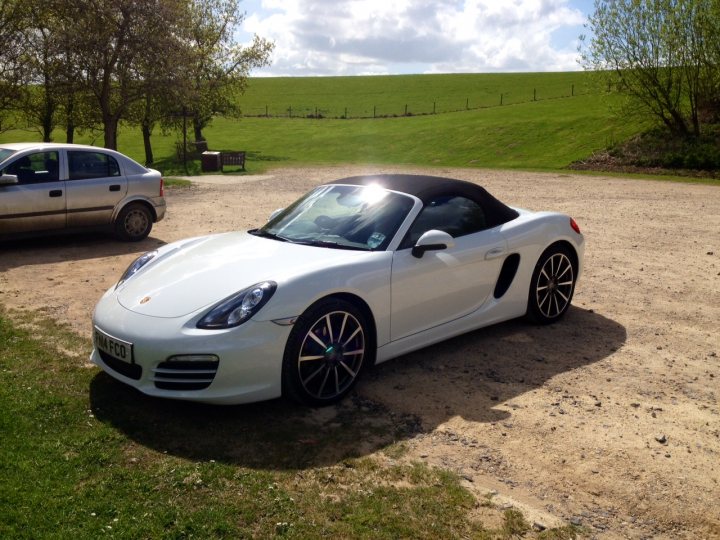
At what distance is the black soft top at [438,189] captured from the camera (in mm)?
5836

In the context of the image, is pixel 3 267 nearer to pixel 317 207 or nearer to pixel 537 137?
pixel 317 207

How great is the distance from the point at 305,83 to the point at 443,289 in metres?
99.8

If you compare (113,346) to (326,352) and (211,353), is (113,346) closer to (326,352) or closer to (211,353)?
(211,353)

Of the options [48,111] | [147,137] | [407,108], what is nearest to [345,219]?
[48,111]

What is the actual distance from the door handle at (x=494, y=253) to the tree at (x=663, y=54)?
2727 centimetres

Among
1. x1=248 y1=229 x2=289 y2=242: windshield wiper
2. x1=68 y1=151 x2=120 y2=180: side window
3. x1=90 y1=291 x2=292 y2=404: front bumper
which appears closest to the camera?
x1=90 y1=291 x2=292 y2=404: front bumper

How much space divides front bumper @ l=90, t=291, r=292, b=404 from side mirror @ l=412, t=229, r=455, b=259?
1336 mm

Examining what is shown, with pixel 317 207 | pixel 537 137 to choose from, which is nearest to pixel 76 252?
pixel 317 207

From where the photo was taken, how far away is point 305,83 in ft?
331

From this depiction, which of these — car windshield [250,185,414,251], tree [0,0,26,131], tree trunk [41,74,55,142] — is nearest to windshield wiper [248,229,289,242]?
car windshield [250,185,414,251]

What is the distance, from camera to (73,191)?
1045cm

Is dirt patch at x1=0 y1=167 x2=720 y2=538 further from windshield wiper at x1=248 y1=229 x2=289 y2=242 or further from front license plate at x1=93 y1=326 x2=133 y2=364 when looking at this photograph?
front license plate at x1=93 y1=326 x2=133 y2=364

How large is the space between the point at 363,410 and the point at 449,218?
1.95m

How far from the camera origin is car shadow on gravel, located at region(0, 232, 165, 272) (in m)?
9.83
